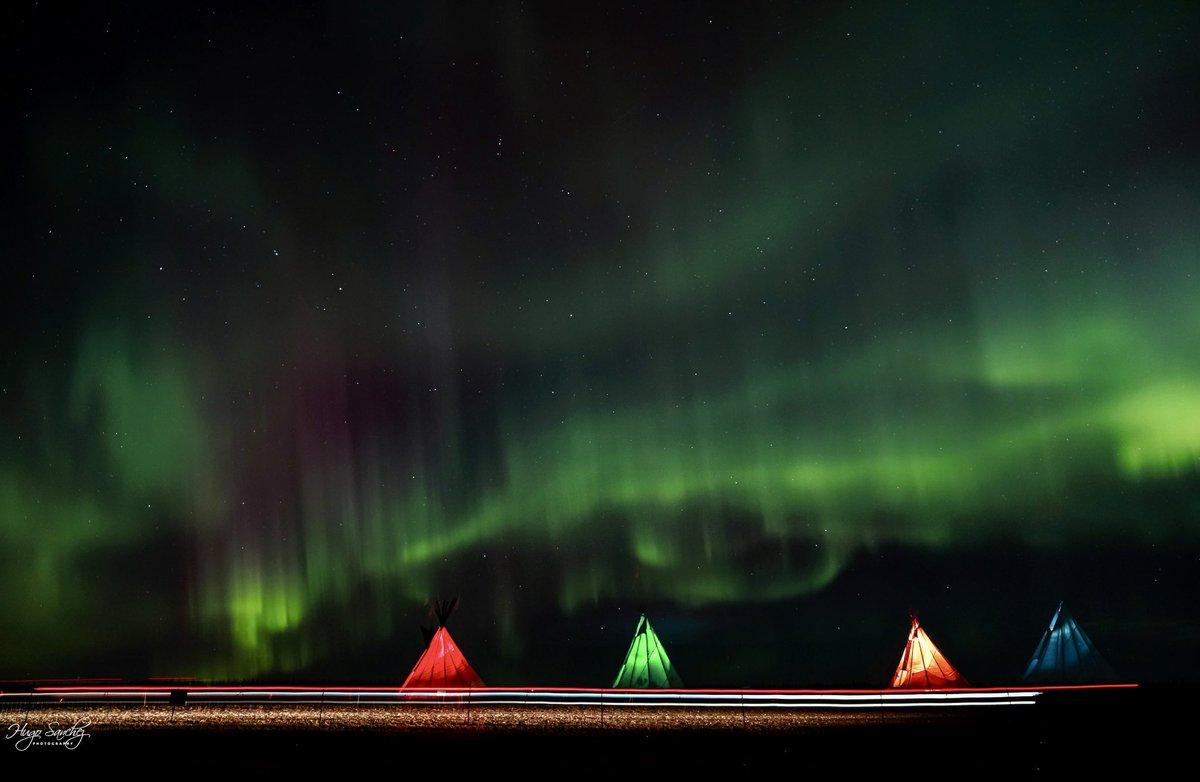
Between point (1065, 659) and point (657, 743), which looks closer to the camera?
point (657, 743)

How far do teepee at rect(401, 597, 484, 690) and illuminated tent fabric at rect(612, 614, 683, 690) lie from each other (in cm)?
924

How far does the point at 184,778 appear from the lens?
1389 centimetres

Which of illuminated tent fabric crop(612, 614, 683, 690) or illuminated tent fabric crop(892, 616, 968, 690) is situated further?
illuminated tent fabric crop(612, 614, 683, 690)

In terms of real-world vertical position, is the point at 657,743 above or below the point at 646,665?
above

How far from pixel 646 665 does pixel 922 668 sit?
51.3 ft

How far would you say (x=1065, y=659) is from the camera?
48812 millimetres

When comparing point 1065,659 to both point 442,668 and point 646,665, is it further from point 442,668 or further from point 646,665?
point 442,668

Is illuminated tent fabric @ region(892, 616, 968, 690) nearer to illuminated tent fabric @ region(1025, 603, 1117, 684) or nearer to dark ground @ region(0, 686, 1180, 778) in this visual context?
illuminated tent fabric @ region(1025, 603, 1117, 684)

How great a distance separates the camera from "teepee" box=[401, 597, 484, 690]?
45875mm

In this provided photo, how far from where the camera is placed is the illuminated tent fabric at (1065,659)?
48000mm

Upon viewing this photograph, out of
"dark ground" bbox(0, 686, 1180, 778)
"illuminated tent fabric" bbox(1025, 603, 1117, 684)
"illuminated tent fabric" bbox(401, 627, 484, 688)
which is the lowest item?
"illuminated tent fabric" bbox(1025, 603, 1117, 684)

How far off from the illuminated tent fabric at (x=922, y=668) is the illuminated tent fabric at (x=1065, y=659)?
6.03 metres

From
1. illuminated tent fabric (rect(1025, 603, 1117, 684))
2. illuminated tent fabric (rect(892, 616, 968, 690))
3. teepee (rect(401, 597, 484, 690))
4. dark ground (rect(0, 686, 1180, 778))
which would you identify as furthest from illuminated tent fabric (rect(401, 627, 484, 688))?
illuminated tent fabric (rect(1025, 603, 1117, 684))

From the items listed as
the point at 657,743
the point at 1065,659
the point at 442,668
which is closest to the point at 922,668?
the point at 1065,659
